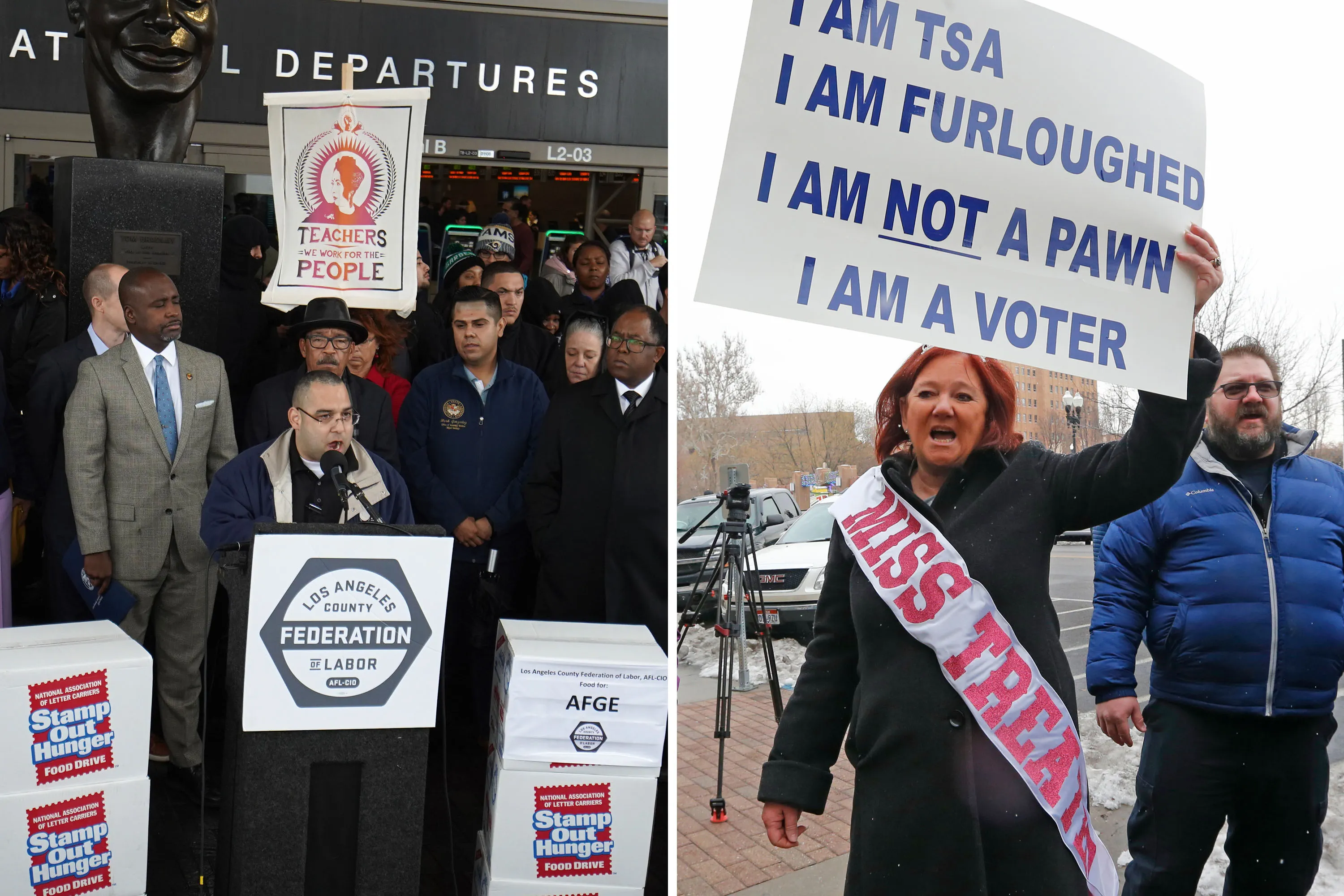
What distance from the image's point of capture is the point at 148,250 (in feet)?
17.3

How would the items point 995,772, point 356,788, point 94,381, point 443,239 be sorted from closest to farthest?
1. point 995,772
2. point 356,788
3. point 94,381
4. point 443,239

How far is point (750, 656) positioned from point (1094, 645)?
766mm

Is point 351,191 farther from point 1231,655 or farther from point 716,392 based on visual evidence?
point 1231,655

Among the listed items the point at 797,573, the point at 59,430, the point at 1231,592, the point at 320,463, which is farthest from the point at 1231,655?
the point at 59,430

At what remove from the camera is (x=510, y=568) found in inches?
193

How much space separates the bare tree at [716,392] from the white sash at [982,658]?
42 centimetres

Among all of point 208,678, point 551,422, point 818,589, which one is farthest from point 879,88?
point 208,678

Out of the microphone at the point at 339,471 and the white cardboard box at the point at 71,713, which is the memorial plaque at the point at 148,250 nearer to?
the microphone at the point at 339,471

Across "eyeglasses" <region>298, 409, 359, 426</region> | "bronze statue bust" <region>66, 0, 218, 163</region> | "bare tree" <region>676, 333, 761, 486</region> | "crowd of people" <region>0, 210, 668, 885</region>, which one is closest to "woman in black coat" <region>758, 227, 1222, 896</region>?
"bare tree" <region>676, 333, 761, 486</region>

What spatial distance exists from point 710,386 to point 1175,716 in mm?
1294

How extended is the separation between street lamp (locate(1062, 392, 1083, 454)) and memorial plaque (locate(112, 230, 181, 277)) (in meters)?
3.86

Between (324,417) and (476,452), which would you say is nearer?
(324,417)

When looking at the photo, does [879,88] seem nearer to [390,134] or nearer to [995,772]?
[995,772]

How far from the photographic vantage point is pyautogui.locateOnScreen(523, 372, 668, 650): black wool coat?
4.36 m
